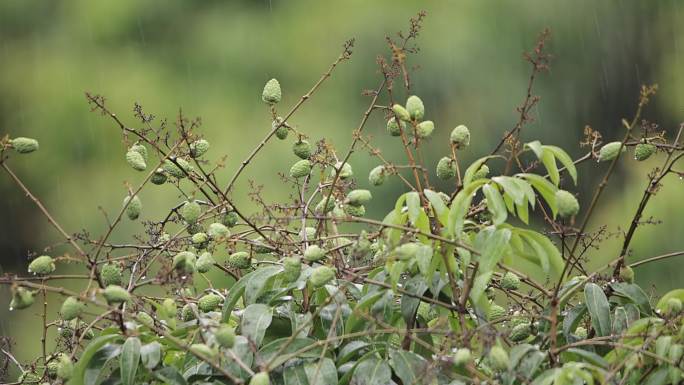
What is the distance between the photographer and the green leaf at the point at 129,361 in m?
0.94

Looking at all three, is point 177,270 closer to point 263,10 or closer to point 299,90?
point 299,90

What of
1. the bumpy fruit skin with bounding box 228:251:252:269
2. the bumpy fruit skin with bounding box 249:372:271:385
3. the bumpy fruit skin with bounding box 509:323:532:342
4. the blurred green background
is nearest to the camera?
the bumpy fruit skin with bounding box 249:372:271:385

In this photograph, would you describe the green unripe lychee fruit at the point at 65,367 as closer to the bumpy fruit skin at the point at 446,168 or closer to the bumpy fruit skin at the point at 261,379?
the bumpy fruit skin at the point at 261,379

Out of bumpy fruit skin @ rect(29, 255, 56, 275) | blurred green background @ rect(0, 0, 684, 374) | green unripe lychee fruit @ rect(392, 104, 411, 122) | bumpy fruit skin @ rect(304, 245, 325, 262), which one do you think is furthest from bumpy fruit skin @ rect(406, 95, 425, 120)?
blurred green background @ rect(0, 0, 684, 374)

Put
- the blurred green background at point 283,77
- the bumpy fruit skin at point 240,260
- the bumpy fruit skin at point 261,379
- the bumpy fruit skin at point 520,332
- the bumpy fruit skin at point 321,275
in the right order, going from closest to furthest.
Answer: the bumpy fruit skin at point 261,379
the bumpy fruit skin at point 321,275
the bumpy fruit skin at point 520,332
the bumpy fruit skin at point 240,260
the blurred green background at point 283,77

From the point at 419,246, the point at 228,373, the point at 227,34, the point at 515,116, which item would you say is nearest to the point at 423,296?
the point at 419,246

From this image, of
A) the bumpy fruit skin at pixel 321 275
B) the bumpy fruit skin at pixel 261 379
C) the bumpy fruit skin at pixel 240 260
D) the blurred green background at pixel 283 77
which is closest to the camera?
the bumpy fruit skin at pixel 261 379

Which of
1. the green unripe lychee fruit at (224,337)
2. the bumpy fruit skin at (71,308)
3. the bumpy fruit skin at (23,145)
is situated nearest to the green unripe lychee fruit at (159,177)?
the bumpy fruit skin at (23,145)

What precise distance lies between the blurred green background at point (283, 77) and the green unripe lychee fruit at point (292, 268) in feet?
Result: 9.71

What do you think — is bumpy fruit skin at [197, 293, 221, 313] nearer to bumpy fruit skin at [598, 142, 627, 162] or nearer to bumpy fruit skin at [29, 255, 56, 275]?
bumpy fruit skin at [29, 255, 56, 275]

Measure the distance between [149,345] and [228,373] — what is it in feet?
0.30

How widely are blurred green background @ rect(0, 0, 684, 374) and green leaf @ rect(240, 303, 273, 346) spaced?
116 inches

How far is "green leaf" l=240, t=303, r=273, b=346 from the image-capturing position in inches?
38.4

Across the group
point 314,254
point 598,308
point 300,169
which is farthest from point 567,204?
point 300,169
